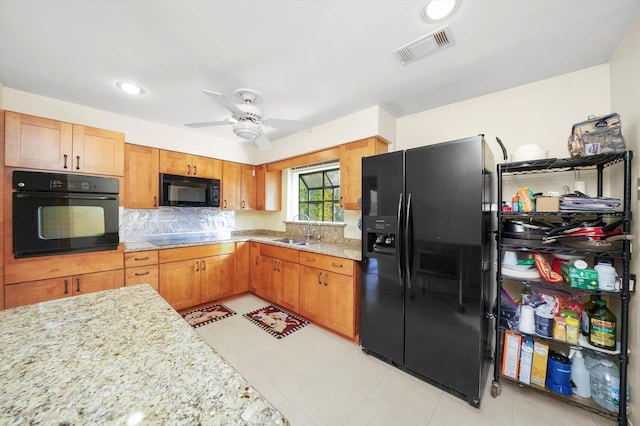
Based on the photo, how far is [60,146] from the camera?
7.45 ft

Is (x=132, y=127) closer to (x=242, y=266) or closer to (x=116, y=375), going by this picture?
(x=242, y=266)

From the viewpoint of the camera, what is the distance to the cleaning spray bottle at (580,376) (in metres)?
1.66

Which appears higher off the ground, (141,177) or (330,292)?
(141,177)

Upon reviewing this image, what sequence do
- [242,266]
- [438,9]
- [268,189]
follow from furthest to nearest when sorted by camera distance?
[268,189], [242,266], [438,9]

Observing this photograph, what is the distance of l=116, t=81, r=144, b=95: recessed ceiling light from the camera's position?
2.24 m

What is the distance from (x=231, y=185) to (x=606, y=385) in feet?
14.1

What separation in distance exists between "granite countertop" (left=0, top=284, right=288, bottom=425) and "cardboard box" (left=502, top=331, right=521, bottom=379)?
6.87 ft

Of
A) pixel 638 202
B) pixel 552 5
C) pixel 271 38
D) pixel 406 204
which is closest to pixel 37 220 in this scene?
pixel 271 38

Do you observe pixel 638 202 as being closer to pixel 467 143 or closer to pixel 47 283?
pixel 467 143

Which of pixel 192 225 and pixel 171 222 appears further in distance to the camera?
pixel 192 225

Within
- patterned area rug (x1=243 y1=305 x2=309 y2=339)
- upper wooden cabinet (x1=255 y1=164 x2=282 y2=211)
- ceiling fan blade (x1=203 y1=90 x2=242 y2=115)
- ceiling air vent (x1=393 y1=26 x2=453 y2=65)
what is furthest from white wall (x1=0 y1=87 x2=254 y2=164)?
ceiling air vent (x1=393 y1=26 x2=453 y2=65)

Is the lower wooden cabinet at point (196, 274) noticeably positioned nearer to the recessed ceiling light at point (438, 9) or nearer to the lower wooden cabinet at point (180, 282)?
the lower wooden cabinet at point (180, 282)

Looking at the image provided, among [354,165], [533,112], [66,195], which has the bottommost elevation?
[66,195]

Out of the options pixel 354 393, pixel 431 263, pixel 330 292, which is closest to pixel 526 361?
pixel 431 263
